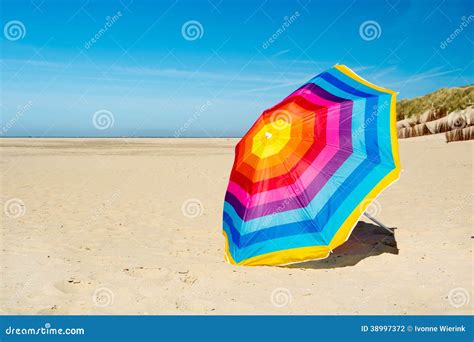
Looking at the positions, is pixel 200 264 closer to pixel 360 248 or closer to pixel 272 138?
pixel 272 138

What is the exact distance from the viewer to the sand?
444 cm

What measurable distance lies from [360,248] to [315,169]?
1671mm

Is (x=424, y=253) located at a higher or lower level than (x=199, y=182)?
lower

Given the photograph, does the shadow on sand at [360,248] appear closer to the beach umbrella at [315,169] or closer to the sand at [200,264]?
the sand at [200,264]

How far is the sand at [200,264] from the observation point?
4.44 meters

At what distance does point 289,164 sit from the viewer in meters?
5.16

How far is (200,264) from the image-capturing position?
5797mm

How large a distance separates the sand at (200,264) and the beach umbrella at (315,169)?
461mm

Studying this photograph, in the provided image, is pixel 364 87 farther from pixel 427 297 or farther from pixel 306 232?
pixel 427 297

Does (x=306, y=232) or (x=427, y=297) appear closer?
(x=427, y=297)

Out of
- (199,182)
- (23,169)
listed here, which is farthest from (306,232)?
(23,169)

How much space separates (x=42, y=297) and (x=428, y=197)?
7.91m

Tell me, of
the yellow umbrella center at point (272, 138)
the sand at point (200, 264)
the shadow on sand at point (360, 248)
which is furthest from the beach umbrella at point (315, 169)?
the shadow on sand at point (360, 248)

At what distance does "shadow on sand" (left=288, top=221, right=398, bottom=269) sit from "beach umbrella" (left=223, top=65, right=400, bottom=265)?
2.38 ft
